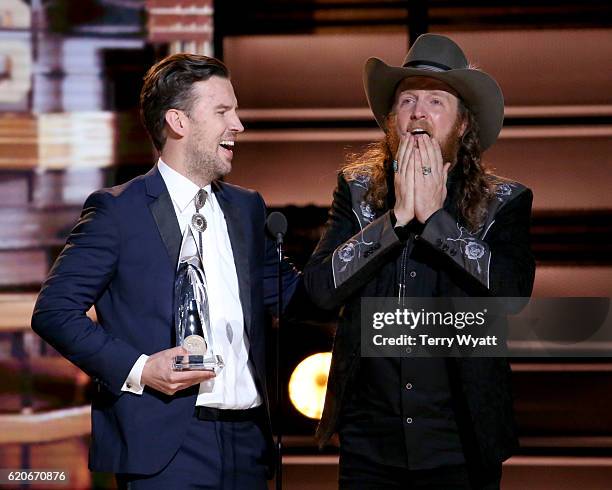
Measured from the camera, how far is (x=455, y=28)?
402cm

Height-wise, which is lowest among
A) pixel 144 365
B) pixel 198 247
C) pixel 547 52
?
pixel 144 365

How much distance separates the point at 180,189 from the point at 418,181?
25.8 inches

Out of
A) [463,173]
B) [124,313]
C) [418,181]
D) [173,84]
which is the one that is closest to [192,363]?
[124,313]

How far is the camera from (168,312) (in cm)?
277

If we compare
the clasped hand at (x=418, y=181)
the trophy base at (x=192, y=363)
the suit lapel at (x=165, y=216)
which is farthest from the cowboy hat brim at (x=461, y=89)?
the trophy base at (x=192, y=363)

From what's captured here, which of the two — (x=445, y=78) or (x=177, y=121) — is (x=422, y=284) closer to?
(x=445, y=78)

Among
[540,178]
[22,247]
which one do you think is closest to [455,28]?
[540,178]

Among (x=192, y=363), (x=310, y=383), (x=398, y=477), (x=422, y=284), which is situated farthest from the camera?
(x=310, y=383)

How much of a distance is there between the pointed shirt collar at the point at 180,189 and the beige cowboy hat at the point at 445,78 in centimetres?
59

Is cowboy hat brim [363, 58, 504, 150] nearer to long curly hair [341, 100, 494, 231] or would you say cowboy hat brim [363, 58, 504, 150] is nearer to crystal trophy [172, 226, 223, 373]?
long curly hair [341, 100, 494, 231]

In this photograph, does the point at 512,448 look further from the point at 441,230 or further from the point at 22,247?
the point at 22,247

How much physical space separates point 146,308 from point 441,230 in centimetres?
77

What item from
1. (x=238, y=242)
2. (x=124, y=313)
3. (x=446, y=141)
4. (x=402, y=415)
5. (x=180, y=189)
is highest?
(x=446, y=141)

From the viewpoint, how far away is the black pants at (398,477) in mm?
2674
